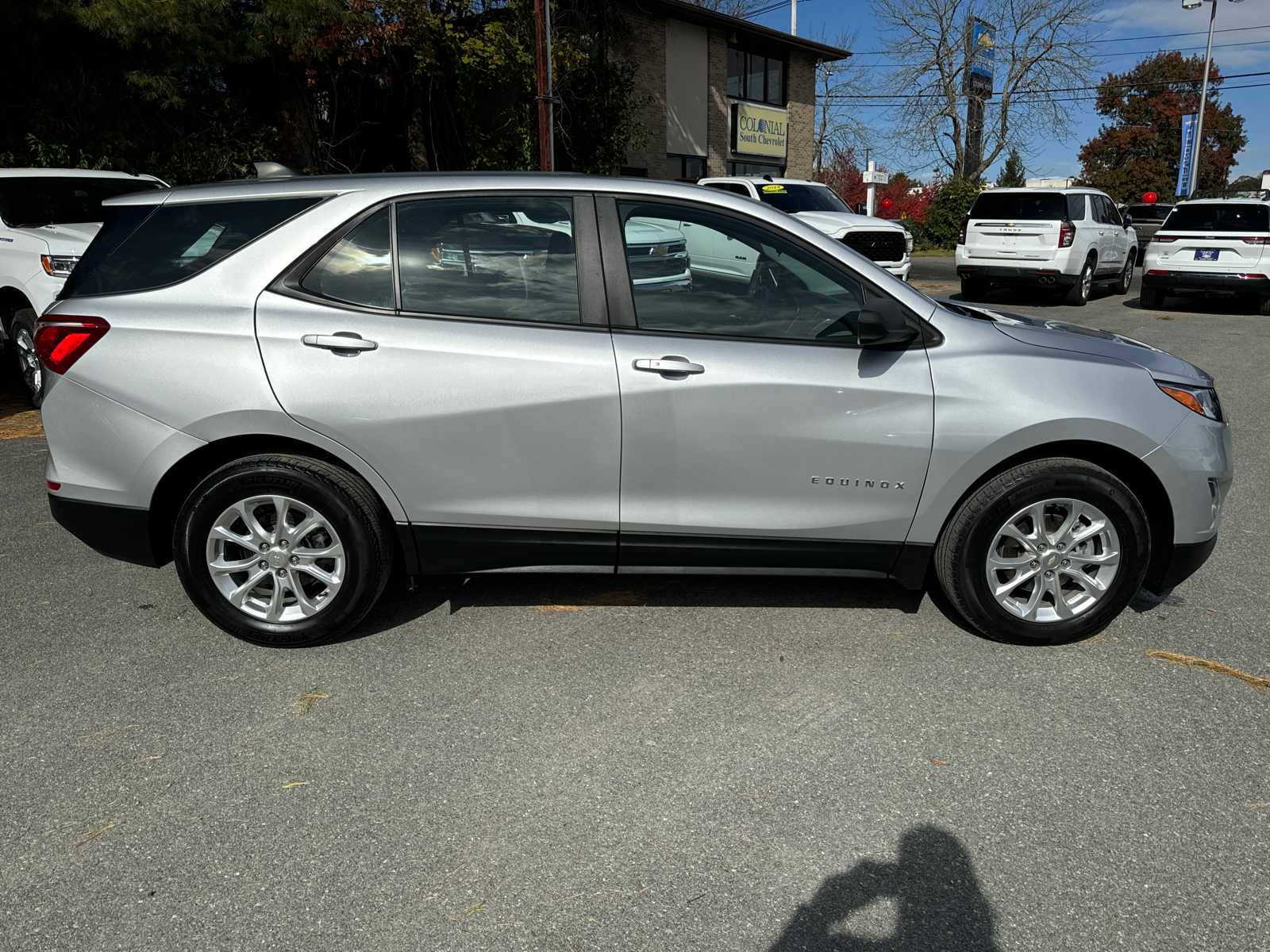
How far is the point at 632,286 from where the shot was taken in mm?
3598

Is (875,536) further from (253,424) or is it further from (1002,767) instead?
(253,424)

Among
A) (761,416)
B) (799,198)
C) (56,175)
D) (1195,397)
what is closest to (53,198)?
(56,175)

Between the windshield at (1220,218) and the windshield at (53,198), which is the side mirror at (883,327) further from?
the windshield at (1220,218)

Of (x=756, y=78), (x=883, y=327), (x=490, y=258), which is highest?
(x=756, y=78)

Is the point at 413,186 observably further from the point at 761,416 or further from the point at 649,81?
the point at 649,81

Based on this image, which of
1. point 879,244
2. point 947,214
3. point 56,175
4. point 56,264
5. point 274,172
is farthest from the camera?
point 947,214

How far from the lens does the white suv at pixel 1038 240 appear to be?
15.7 m

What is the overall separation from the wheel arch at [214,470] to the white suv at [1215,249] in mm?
15365

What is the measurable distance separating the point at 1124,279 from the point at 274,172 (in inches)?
729

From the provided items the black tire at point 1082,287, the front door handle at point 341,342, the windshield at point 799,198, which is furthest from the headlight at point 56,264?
the black tire at point 1082,287

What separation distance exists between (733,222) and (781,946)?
2525 millimetres

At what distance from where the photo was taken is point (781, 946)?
2248 millimetres

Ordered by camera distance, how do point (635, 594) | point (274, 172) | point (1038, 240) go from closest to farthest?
point (274, 172) < point (635, 594) < point (1038, 240)

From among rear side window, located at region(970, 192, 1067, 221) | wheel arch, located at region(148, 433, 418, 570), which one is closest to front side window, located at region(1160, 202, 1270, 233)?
rear side window, located at region(970, 192, 1067, 221)
